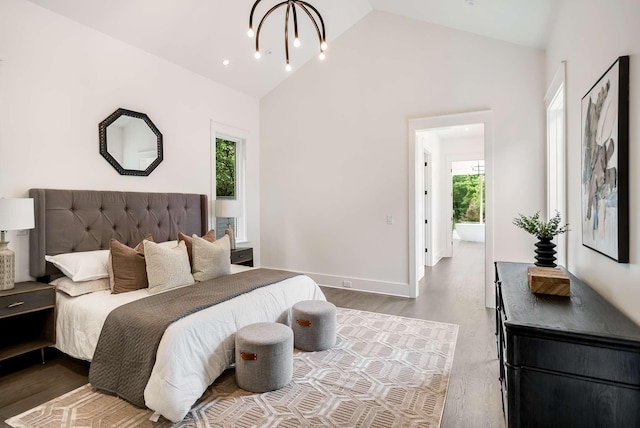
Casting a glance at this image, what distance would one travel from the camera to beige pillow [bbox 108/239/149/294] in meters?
2.90

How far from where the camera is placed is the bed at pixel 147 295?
208 centimetres

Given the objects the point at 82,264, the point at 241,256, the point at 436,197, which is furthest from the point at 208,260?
the point at 436,197

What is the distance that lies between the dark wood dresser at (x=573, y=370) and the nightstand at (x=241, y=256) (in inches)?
141

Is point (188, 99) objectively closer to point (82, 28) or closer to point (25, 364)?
point (82, 28)

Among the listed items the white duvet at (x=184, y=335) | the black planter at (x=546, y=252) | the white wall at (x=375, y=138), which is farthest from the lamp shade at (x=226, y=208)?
the black planter at (x=546, y=252)

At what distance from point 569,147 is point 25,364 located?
15.1 feet

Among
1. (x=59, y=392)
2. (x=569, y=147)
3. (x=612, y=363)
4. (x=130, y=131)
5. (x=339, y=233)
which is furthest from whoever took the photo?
(x=339, y=233)

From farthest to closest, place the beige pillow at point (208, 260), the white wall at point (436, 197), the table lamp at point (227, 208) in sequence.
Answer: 1. the white wall at point (436, 197)
2. the table lamp at point (227, 208)
3. the beige pillow at point (208, 260)

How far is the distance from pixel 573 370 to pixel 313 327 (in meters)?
1.94

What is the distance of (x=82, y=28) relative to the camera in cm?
334

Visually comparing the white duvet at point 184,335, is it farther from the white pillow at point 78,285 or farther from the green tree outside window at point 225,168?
the green tree outside window at point 225,168

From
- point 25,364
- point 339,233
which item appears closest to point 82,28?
point 25,364

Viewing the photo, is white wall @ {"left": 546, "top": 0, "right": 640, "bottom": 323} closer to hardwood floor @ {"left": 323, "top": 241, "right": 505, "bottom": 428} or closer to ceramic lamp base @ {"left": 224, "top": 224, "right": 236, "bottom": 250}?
hardwood floor @ {"left": 323, "top": 241, "right": 505, "bottom": 428}

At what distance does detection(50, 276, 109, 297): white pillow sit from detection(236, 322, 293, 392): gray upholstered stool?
4.54ft
